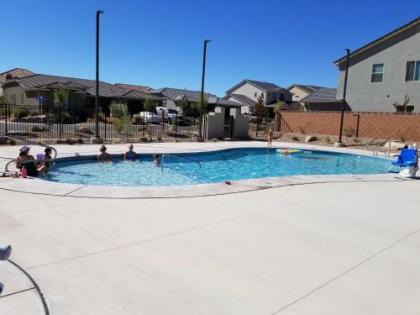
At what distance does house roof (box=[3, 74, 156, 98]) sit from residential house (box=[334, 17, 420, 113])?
2341 cm

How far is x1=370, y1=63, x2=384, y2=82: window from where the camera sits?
2984cm

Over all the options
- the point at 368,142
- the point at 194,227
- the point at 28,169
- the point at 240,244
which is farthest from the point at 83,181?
the point at 368,142

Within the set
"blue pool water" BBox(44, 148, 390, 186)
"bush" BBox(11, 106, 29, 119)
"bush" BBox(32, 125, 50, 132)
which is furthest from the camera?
"bush" BBox(11, 106, 29, 119)

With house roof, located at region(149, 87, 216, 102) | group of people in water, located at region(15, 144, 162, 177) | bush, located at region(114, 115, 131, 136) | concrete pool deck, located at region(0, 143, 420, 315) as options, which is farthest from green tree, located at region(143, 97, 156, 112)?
concrete pool deck, located at region(0, 143, 420, 315)

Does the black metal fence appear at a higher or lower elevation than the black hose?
higher

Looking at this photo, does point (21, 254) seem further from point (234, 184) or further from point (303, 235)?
point (234, 184)

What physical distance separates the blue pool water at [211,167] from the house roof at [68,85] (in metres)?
24.0

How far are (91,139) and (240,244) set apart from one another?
15.2 m

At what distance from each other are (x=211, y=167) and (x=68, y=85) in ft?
87.3

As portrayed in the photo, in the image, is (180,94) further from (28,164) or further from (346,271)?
(346,271)

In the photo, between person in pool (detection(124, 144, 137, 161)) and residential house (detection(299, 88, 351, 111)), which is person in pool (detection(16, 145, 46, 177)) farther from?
residential house (detection(299, 88, 351, 111))

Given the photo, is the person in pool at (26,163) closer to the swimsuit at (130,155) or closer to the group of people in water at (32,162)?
the group of people in water at (32,162)

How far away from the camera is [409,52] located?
2805cm

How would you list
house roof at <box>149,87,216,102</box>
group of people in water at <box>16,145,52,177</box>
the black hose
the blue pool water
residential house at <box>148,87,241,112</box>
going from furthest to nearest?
house roof at <box>149,87,216,102</box>, residential house at <box>148,87,241,112</box>, the blue pool water, group of people in water at <box>16,145,52,177</box>, the black hose
